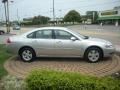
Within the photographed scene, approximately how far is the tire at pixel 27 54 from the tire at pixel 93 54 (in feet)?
7.38

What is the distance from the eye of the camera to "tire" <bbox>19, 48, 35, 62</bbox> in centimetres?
1034

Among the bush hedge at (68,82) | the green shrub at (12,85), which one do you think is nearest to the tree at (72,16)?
the green shrub at (12,85)

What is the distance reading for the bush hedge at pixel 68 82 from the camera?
4645 mm

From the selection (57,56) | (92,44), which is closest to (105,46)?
(92,44)

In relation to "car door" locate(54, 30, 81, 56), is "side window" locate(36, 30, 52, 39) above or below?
above

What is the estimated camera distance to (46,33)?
1030 centimetres

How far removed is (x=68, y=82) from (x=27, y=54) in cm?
574

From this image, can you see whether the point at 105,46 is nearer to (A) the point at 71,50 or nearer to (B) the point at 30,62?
(A) the point at 71,50

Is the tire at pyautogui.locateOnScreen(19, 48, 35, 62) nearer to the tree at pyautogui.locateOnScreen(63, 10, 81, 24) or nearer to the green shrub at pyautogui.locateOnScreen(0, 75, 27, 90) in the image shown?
the green shrub at pyautogui.locateOnScreen(0, 75, 27, 90)

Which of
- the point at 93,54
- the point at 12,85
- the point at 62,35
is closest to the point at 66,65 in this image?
the point at 93,54

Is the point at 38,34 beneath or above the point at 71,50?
above

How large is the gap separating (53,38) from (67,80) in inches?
212

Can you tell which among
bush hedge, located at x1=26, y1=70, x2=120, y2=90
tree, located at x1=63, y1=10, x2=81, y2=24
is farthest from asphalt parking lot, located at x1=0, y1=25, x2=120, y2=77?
tree, located at x1=63, y1=10, x2=81, y2=24

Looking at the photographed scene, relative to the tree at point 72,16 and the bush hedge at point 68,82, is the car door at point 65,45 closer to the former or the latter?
the bush hedge at point 68,82
